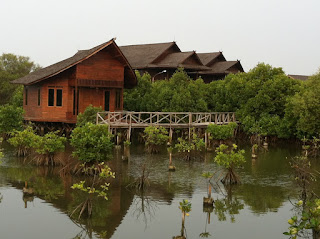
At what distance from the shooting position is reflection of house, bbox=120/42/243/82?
2142 inches

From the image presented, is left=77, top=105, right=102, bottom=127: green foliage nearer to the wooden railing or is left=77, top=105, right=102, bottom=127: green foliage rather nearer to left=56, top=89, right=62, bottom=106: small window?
the wooden railing

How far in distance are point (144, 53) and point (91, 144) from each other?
1488 inches

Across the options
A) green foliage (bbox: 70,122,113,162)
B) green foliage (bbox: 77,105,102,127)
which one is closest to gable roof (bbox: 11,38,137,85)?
green foliage (bbox: 77,105,102,127)

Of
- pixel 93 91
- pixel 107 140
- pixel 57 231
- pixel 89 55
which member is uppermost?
pixel 89 55

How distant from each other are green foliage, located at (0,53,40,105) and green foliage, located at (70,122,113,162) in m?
38.0

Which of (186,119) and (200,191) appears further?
(186,119)

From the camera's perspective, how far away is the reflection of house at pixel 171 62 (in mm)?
54406

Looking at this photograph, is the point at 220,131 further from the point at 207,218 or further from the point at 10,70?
the point at 10,70

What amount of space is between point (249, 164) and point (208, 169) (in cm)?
326

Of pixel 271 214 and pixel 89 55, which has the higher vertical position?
pixel 89 55

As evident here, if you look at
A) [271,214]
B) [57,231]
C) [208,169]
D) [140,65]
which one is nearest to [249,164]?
[208,169]

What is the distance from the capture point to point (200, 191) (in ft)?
62.1

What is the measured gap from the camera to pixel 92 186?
1509 cm

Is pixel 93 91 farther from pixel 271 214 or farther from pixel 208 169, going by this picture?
pixel 271 214
